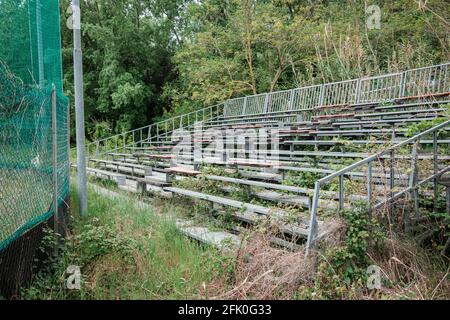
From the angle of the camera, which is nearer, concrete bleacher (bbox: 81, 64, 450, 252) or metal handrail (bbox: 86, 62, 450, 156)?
concrete bleacher (bbox: 81, 64, 450, 252)

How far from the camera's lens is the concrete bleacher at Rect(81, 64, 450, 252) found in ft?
16.6

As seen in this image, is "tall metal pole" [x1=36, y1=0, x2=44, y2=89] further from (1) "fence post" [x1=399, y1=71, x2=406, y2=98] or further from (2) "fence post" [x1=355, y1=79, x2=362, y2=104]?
(2) "fence post" [x1=355, y1=79, x2=362, y2=104]

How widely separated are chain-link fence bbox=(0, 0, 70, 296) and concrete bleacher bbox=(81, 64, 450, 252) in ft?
6.22

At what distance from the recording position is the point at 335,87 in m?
12.3

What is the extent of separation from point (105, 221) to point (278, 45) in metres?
12.6

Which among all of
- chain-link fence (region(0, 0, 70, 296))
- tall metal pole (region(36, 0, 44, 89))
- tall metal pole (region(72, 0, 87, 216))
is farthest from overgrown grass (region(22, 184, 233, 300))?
tall metal pole (region(36, 0, 44, 89))

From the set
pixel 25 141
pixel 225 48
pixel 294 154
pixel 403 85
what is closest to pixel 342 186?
pixel 25 141

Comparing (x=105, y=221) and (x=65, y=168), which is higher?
(x=65, y=168)

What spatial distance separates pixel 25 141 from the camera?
3.91 metres

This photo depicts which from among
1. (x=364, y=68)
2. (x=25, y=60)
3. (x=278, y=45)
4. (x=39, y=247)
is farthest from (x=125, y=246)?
(x=278, y=45)

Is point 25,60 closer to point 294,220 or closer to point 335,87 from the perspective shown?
point 294,220

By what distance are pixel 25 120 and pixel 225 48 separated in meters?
14.9

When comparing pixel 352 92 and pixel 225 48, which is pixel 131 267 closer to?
pixel 352 92

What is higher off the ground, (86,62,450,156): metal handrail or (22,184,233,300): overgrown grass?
(86,62,450,156): metal handrail
